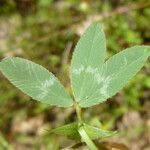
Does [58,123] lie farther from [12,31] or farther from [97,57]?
[97,57]

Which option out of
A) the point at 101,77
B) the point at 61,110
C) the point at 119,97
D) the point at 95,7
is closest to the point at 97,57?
the point at 101,77

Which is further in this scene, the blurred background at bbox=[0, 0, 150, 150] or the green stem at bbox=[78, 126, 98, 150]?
the blurred background at bbox=[0, 0, 150, 150]

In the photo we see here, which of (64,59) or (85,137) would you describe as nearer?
(85,137)

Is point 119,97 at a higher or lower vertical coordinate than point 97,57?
lower

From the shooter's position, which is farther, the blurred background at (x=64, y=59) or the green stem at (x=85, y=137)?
the blurred background at (x=64, y=59)

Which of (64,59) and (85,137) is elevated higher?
(85,137)

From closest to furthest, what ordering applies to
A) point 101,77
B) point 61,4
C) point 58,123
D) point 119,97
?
point 101,77
point 119,97
point 58,123
point 61,4

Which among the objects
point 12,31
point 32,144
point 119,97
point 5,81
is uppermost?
point 12,31

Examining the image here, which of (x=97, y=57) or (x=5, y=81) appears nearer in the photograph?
(x=97, y=57)
